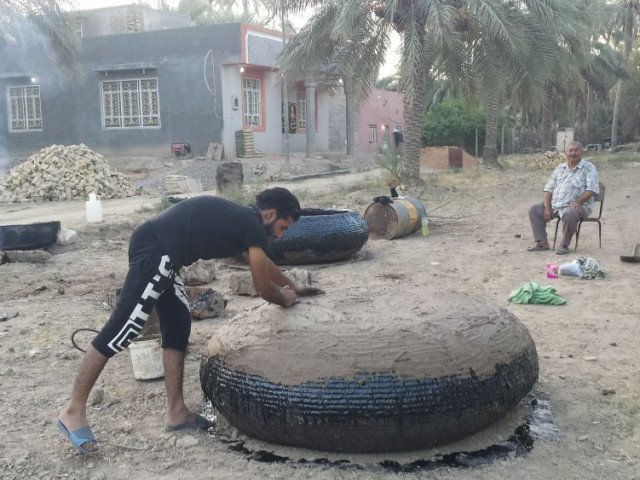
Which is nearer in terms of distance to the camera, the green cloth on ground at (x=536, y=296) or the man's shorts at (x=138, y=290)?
the man's shorts at (x=138, y=290)

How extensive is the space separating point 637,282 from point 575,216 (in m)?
1.57

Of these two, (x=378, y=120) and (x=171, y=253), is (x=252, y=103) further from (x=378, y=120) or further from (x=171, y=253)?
(x=171, y=253)

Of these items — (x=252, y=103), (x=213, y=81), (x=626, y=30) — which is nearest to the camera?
(x=213, y=81)

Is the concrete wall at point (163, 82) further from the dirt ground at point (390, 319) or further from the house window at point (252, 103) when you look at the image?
the dirt ground at point (390, 319)

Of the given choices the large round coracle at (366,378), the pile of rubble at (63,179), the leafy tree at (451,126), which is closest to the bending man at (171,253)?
the large round coracle at (366,378)

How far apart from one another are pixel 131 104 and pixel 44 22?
5.98 metres

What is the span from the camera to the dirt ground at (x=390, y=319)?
10.2 feet

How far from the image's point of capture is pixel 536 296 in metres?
5.94

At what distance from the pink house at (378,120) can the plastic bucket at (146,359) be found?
3088 cm

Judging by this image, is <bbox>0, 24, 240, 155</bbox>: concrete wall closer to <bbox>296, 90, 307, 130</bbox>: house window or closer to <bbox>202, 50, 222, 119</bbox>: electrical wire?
<bbox>202, 50, 222, 119</bbox>: electrical wire

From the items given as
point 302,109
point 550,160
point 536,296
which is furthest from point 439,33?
point 302,109

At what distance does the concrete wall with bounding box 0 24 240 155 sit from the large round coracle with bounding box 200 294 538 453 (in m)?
21.9

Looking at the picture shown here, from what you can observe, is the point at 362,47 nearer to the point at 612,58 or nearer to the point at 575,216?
the point at 575,216

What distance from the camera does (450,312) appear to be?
3.45 metres
